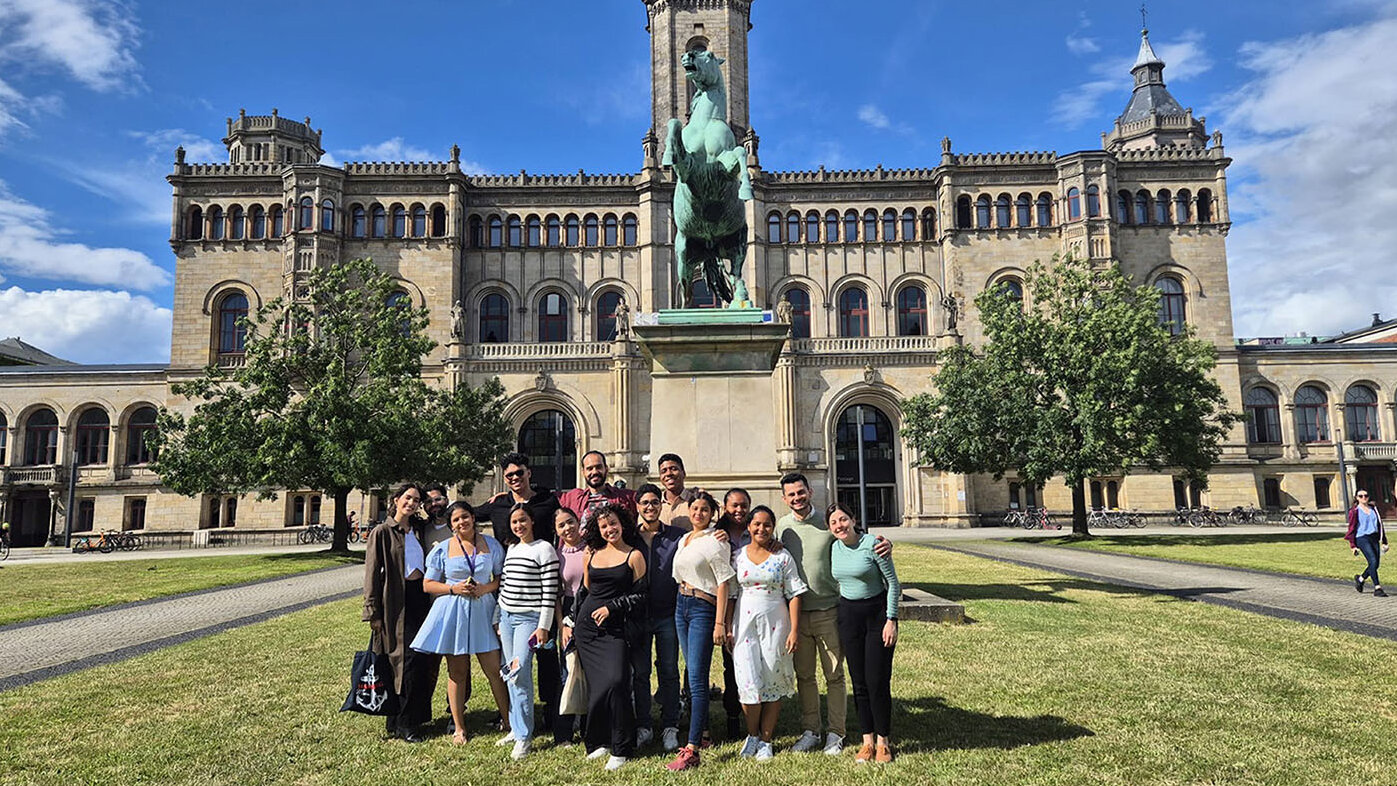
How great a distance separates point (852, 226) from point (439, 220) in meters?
23.5

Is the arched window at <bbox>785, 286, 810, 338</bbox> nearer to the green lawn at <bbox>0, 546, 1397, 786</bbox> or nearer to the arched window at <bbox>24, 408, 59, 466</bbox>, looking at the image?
the green lawn at <bbox>0, 546, 1397, 786</bbox>

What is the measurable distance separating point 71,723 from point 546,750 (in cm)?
432

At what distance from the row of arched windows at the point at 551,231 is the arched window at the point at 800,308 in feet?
31.2

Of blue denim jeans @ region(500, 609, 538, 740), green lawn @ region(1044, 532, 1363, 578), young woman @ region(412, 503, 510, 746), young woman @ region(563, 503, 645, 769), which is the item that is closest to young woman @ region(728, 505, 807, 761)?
young woman @ region(563, 503, 645, 769)

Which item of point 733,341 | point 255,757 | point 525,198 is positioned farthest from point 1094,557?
point 525,198

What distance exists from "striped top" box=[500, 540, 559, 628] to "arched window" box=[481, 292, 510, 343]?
136 ft

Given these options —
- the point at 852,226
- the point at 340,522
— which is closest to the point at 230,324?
the point at 340,522

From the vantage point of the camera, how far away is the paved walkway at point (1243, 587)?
11.8 metres

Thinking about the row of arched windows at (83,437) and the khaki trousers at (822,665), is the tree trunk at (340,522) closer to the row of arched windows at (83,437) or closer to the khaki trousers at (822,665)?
the row of arched windows at (83,437)

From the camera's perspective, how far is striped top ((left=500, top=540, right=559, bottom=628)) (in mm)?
6305

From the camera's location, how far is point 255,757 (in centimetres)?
609

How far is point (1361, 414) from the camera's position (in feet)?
149

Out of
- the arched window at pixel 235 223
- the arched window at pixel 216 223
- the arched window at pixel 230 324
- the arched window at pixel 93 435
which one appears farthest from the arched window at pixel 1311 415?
the arched window at pixel 93 435

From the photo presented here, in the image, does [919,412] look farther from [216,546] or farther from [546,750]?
[216,546]
